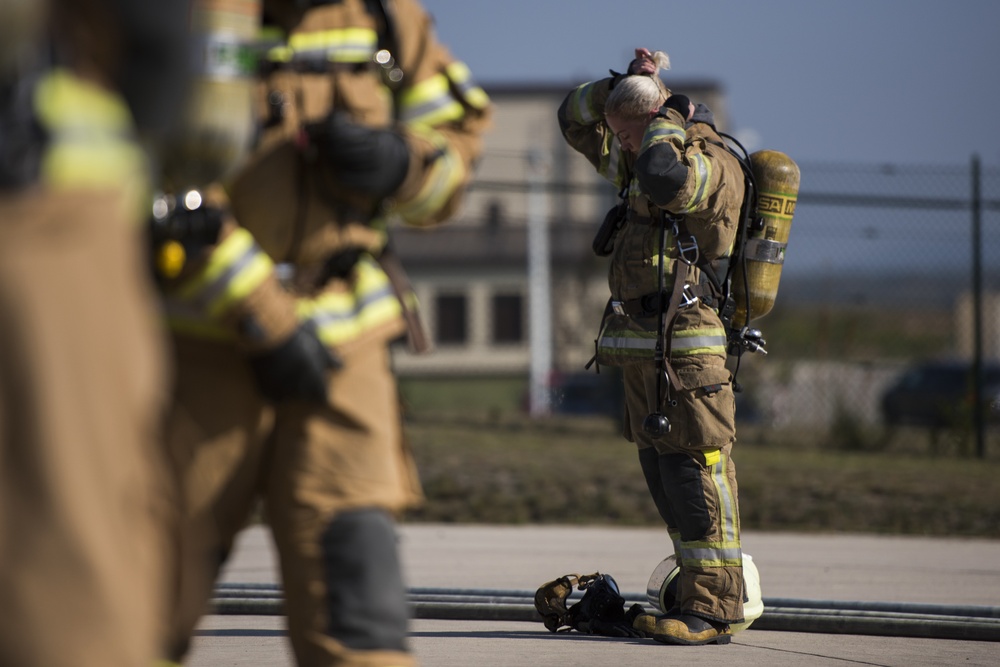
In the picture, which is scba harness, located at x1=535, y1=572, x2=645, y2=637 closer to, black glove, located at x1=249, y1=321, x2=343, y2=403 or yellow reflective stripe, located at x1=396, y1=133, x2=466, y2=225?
yellow reflective stripe, located at x1=396, y1=133, x2=466, y2=225

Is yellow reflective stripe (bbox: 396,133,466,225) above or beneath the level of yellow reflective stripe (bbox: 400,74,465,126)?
beneath

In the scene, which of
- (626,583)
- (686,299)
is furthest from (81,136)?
(626,583)

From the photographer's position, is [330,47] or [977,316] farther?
[977,316]

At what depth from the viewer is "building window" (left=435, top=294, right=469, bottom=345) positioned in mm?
32625

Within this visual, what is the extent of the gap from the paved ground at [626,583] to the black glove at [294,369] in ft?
6.13

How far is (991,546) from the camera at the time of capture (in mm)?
7520

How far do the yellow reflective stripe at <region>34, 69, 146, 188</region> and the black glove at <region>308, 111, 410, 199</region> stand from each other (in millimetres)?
875

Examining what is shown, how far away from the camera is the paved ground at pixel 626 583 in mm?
4441

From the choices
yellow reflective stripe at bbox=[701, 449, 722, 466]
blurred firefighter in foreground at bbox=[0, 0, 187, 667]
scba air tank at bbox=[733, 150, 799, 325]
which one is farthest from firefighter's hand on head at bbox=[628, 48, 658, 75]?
blurred firefighter in foreground at bbox=[0, 0, 187, 667]

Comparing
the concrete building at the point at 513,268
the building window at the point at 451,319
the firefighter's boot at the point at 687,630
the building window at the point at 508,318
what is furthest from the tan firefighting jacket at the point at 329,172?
the building window at the point at 451,319

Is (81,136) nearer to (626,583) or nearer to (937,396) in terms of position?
(626,583)

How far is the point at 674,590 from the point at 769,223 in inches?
49.5

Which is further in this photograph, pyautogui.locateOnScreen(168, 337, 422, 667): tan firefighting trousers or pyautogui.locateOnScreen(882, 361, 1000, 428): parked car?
pyautogui.locateOnScreen(882, 361, 1000, 428): parked car

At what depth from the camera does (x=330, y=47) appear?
285 cm
